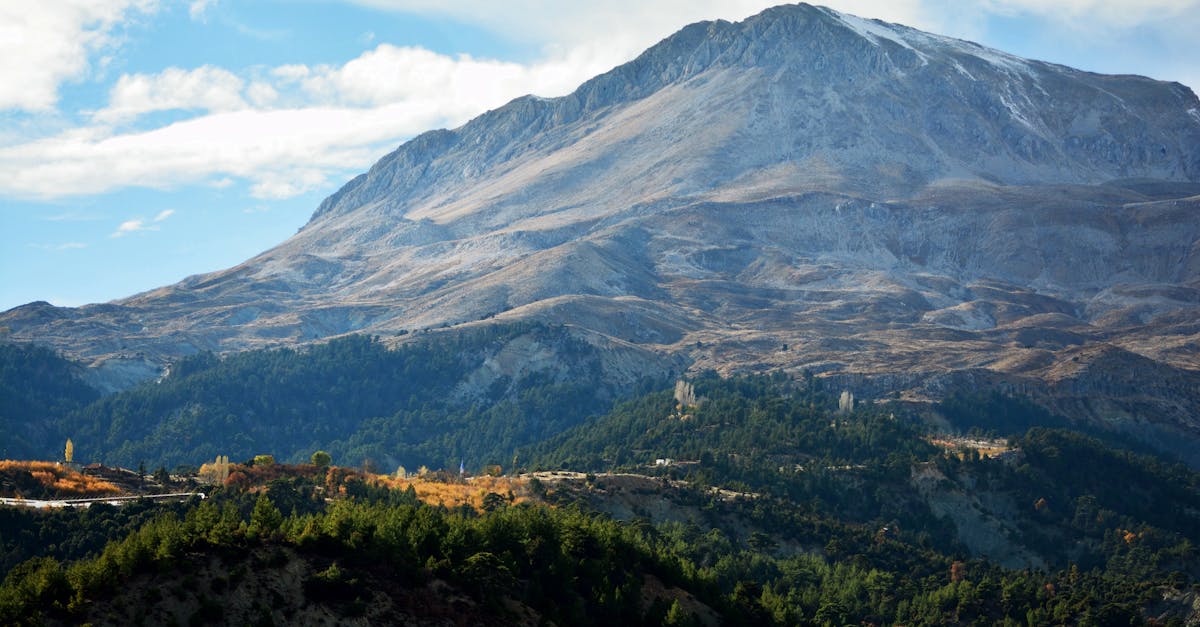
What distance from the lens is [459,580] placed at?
303ft

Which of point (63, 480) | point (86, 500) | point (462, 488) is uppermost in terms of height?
point (63, 480)

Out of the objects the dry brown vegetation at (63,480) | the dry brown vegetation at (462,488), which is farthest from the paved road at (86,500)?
the dry brown vegetation at (462,488)

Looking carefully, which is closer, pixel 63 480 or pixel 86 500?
pixel 86 500

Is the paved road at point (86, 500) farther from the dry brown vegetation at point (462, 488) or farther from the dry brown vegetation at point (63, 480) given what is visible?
the dry brown vegetation at point (462, 488)

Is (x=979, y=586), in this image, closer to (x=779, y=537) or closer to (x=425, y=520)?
(x=779, y=537)

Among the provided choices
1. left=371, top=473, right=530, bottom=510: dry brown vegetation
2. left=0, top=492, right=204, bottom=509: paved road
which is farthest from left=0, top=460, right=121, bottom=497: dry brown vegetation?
left=371, top=473, right=530, bottom=510: dry brown vegetation

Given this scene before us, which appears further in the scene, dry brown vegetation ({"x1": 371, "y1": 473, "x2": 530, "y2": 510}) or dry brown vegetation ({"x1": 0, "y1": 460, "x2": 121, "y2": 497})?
dry brown vegetation ({"x1": 371, "y1": 473, "x2": 530, "y2": 510})

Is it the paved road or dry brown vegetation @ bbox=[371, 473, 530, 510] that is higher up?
the paved road

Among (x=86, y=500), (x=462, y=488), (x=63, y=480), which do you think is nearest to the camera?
(x=86, y=500)

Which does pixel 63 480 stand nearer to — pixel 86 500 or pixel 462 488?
pixel 86 500

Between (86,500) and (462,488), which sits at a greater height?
(86,500)

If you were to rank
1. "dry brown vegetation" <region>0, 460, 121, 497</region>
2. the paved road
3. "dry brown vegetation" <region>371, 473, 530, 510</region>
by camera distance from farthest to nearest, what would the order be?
1. "dry brown vegetation" <region>371, 473, 530, 510</region>
2. "dry brown vegetation" <region>0, 460, 121, 497</region>
3. the paved road

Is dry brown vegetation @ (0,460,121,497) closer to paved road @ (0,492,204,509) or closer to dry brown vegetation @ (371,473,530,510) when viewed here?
paved road @ (0,492,204,509)

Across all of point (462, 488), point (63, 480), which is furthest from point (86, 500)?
point (462, 488)
